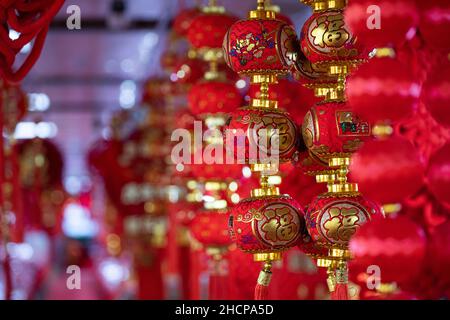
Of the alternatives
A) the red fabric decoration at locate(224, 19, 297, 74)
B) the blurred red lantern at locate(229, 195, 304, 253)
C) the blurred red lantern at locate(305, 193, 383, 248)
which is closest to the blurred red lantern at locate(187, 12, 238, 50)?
the red fabric decoration at locate(224, 19, 297, 74)

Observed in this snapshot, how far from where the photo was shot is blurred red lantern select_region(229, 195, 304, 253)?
2.15 meters

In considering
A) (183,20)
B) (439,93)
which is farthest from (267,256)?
(183,20)

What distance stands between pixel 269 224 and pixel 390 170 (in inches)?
20.6

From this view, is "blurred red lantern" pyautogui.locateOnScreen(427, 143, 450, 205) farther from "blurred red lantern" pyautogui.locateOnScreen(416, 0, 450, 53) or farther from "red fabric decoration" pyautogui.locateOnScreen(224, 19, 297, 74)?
"red fabric decoration" pyautogui.locateOnScreen(224, 19, 297, 74)

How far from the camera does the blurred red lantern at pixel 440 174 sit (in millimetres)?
1681

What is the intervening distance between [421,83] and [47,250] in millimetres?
9973

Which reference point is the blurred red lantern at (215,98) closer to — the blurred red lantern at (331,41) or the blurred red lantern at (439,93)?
the blurred red lantern at (331,41)

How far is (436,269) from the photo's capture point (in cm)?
174

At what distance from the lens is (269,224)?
2.15 m

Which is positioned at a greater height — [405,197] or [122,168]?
[122,168]

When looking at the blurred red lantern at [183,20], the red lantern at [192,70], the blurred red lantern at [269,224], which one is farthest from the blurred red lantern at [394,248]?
the blurred red lantern at [183,20]

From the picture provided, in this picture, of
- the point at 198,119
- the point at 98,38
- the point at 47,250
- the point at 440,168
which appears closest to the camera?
the point at 440,168
